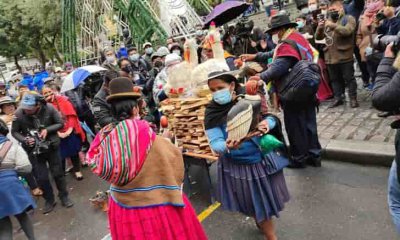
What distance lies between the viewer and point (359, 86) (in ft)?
23.9

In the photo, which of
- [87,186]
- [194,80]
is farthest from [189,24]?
[194,80]

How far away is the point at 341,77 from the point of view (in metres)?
6.50

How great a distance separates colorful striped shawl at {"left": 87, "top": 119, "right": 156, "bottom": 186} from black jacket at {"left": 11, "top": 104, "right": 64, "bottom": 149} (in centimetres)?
320

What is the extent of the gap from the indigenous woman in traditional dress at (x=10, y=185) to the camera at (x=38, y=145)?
4.03 ft

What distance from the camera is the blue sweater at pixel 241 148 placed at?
281 centimetres

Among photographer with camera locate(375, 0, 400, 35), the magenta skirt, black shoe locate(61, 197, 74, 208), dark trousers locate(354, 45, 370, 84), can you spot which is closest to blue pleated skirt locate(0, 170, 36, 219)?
black shoe locate(61, 197, 74, 208)

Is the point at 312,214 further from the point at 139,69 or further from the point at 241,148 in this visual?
the point at 139,69

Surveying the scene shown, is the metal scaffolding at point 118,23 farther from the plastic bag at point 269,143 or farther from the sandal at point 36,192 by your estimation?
the plastic bag at point 269,143

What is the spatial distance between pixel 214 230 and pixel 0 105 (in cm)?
341

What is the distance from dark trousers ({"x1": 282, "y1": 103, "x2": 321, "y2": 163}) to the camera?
15.0ft

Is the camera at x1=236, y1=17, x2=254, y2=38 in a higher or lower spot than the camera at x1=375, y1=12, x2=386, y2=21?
higher

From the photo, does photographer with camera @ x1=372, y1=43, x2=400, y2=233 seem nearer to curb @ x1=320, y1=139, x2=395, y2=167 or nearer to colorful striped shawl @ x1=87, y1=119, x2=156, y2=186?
colorful striped shawl @ x1=87, y1=119, x2=156, y2=186

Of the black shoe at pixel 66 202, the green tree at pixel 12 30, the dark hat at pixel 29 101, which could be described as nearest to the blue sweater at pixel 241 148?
the dark hat at pixel 29 101

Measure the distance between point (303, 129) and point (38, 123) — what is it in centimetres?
373
